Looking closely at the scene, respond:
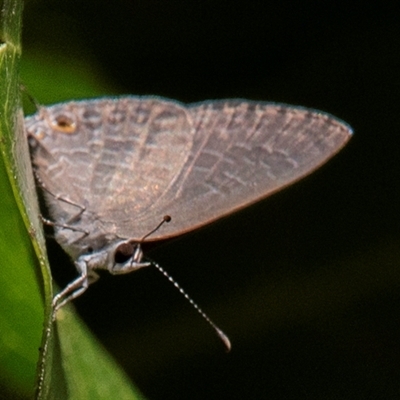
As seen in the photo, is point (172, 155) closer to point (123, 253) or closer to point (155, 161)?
point (155, 161)

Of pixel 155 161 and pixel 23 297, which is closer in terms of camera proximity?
pixel 23 297

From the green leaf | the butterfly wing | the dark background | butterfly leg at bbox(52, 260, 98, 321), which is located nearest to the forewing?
the butterfly wing

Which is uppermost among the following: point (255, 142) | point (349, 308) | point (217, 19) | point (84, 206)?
point (217, 19)

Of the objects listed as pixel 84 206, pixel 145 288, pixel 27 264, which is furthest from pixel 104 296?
pixel 27 264

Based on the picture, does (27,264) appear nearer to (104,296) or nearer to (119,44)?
(104,296)

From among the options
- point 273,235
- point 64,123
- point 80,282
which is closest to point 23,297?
point 80,282

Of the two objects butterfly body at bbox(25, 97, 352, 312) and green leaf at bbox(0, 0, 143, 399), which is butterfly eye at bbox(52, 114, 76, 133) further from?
green leaf at bbox(0, 0, 143, 399)

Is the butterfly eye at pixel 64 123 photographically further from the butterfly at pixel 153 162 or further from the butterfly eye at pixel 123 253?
the butterfly eye at pixel 123 253
